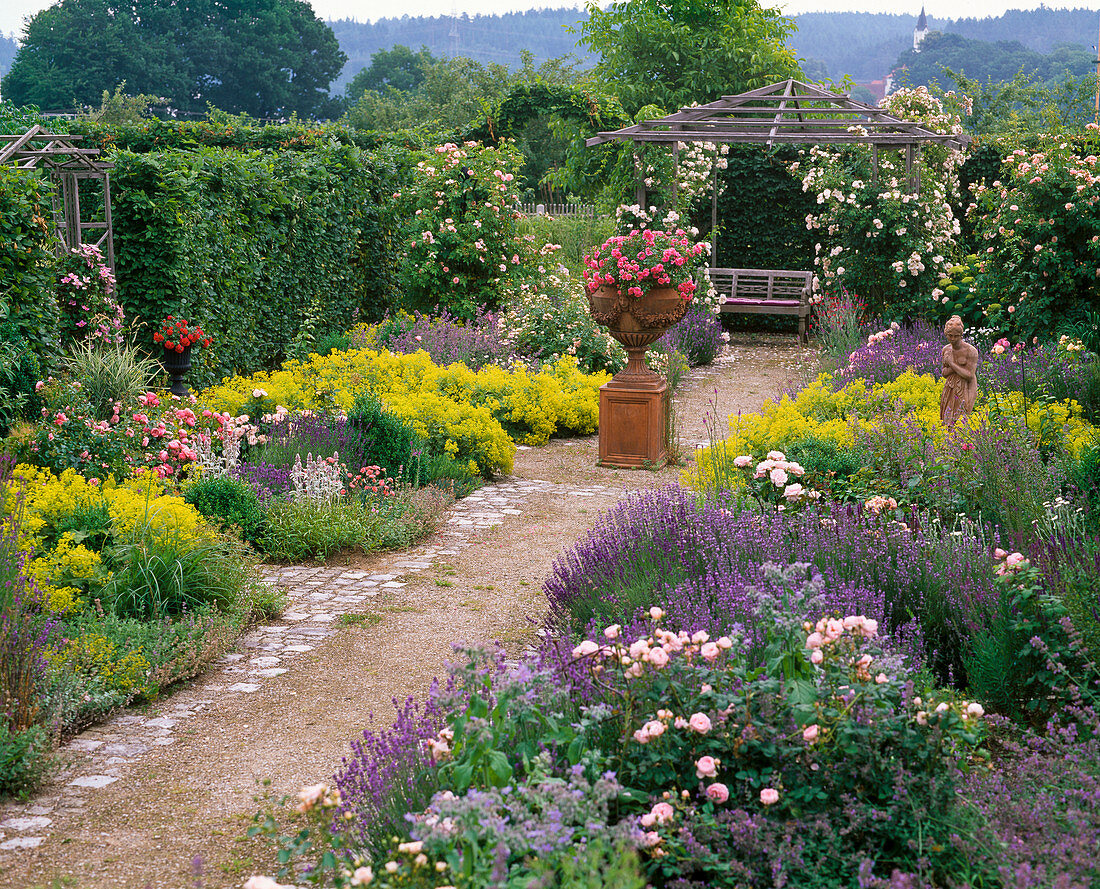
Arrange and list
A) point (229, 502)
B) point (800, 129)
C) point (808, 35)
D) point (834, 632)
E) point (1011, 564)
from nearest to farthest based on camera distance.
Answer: point (834, 632)
point (1011, 564)
point (229, 502)
point (800, 129)
point (808, 35)

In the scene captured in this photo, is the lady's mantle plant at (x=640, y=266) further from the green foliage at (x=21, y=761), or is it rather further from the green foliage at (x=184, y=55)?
the green foliage at (x=184, y=55)

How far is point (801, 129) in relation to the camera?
14.0 meters

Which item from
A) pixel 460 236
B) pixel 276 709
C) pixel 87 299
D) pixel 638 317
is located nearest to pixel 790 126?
pixel 460 236

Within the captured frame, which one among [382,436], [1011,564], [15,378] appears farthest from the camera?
[382,436]

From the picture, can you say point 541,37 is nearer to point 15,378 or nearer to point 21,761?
point 15,378

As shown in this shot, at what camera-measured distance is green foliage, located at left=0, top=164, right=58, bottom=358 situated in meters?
6.61

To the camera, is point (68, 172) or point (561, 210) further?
point (561, 210)

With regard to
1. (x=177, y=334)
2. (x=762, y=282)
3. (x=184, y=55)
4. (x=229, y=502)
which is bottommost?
(x=229, y=502)

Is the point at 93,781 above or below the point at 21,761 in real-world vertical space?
below

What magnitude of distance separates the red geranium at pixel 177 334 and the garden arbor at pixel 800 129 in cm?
728

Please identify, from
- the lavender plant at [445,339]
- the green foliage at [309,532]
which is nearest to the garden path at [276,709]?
the green foliage at [309,532]

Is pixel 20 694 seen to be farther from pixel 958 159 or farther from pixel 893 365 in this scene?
pixel 958 159

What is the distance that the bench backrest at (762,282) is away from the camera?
15.8 m

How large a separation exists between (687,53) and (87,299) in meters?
23.0
